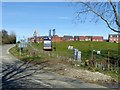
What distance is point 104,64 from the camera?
24.9 m

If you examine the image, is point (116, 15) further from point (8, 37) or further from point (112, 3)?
point (8, 37)

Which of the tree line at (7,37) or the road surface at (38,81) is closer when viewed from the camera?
the road surface at (38,81)

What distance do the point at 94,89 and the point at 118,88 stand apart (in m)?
1.50

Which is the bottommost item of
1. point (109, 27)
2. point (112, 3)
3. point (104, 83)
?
point (104, 83)

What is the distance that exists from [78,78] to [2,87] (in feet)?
20.9

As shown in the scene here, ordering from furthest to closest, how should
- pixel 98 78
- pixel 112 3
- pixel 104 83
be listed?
pixel 112 3
pixel 98 78
pixel 104 83

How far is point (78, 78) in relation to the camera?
19.3 meters

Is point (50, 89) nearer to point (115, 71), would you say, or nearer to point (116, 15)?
point (115, 71)

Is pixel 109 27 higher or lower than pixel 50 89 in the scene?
higher

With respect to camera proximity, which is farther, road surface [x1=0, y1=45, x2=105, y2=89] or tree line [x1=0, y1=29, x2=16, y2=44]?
tree line [x1=0, y1=29, x2=16, y2=44]

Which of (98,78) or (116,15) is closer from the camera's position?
(98,78)

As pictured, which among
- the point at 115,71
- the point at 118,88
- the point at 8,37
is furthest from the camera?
the point at 8,37

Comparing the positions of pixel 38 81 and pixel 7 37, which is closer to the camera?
pixel 38 81

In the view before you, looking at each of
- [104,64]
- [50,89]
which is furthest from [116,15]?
[50,89]
